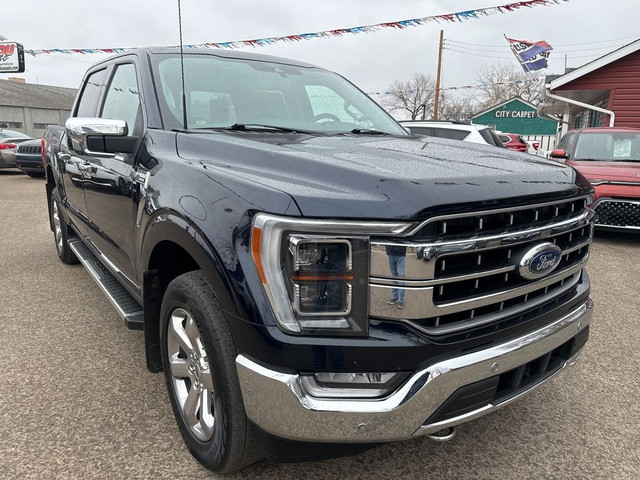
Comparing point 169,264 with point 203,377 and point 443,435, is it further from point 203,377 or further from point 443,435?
point 443,435

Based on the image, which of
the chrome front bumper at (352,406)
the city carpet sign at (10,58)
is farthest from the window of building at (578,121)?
the city carpet sign at (10,58)

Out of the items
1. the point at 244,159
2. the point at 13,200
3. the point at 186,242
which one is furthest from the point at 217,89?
the point at 13,200

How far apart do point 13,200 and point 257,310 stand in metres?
10.7

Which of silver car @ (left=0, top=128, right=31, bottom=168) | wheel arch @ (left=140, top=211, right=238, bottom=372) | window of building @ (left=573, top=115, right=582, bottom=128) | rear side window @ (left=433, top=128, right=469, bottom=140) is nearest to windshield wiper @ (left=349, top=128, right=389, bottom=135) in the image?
wheel arch @ (left=140, top=211, right=238, bottom=372)

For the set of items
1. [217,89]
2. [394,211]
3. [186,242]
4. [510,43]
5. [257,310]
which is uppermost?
[510,43]

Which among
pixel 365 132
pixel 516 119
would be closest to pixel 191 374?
pixel 365 132

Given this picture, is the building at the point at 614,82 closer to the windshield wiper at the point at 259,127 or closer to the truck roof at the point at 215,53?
the truck roof at the point at 215,53

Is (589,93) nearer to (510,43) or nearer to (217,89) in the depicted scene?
(510,43)

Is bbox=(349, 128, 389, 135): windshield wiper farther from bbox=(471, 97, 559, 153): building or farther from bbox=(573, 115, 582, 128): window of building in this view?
bbox=(471, 97, 559, 153): building

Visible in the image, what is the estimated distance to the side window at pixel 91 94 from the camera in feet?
11.8

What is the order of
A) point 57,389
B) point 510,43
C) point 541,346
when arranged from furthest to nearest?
point 510,43 → point 57,389 → point 541,346

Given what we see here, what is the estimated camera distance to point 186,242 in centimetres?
189

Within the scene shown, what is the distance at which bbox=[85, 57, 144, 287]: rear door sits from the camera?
2578 mm

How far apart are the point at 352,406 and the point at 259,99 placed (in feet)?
6.37
